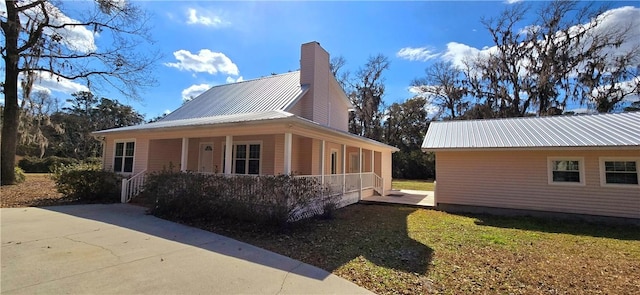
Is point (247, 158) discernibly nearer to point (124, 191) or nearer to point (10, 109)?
point (124, 191)

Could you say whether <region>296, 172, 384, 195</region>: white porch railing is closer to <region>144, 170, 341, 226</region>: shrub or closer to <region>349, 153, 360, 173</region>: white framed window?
<region>144, 170, 341, 226</region>: shrub

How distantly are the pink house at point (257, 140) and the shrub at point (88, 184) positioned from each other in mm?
657

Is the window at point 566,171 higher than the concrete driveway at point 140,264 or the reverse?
higher

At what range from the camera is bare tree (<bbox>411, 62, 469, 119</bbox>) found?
32812 mm

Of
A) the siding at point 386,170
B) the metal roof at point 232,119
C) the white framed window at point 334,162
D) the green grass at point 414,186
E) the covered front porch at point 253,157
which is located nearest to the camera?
the metal roof at point 232,119

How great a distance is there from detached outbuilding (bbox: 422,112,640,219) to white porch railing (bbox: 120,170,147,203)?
1157 cm

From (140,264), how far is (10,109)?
14733mm

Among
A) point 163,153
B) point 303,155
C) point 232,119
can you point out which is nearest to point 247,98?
point 303,155

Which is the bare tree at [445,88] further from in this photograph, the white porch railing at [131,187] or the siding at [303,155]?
the white porch railing at [131,187]

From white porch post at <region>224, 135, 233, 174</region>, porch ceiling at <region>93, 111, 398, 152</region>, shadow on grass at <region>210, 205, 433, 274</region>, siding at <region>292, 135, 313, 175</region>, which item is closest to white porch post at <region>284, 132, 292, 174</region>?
porch ceiling at <region>93, 111, 398, 152</region>

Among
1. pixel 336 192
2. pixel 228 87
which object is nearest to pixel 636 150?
pixel 336 192

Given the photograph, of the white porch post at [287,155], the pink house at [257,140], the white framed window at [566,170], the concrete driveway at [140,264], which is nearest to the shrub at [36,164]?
the pink house at [257,140]

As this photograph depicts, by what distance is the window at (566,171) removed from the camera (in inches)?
391

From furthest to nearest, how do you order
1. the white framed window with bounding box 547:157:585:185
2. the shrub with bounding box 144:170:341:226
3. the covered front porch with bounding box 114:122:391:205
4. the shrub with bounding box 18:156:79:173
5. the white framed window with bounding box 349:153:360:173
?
the shrub with bounding box 18:156:79:173, the white framed window with bounding box 349:153:360:173, the covered front porch with bounding box 114:122:391:205, the white framed window with bounding box 547:157:585:185, the shrub with bounding box 144:170:341:226
